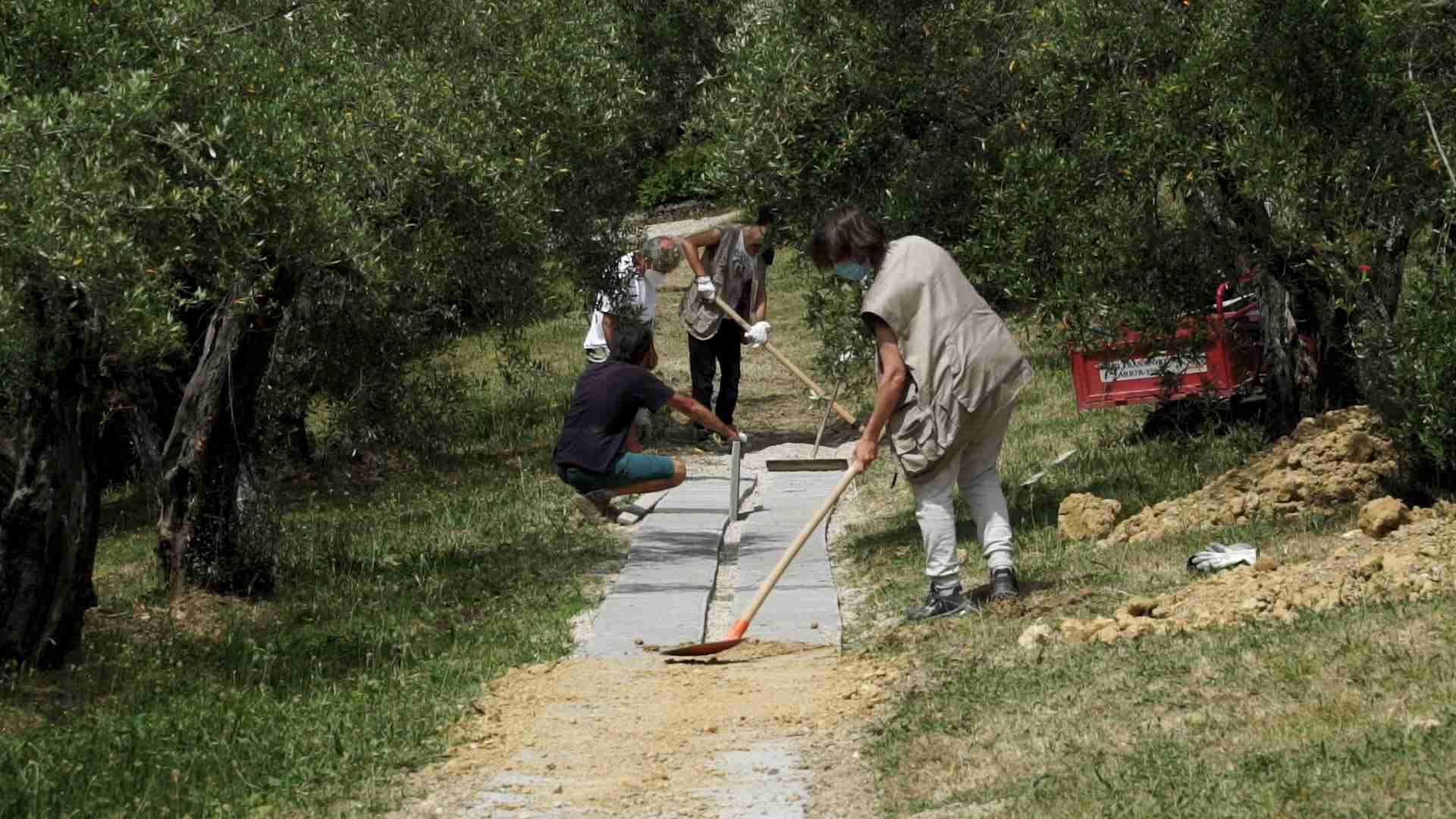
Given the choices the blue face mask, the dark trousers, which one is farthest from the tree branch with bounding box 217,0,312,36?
the dark trousers

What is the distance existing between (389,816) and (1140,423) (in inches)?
403

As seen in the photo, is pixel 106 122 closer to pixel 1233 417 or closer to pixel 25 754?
pixel 25 754

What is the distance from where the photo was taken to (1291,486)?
10484 mm

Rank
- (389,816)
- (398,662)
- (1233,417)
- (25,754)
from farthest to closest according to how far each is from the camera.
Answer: (1233,417)
(398,662)
(25,754)
(389,816)

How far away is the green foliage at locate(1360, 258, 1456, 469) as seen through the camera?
29.3ft

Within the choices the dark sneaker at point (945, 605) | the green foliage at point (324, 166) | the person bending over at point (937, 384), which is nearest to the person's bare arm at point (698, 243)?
the green foliage at point (324, 166)

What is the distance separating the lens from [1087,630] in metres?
7.49

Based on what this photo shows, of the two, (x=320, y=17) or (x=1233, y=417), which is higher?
(x=320, y=17)

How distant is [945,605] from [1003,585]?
0.28 m

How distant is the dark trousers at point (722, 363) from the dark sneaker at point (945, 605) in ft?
21.6

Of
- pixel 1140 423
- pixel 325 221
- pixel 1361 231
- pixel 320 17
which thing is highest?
pixel 320 17

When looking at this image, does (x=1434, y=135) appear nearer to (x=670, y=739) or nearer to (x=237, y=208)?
(x=670, y=739)

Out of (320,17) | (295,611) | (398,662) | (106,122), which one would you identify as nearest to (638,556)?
(295,611)

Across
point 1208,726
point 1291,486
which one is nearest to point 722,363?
point 1291,486
